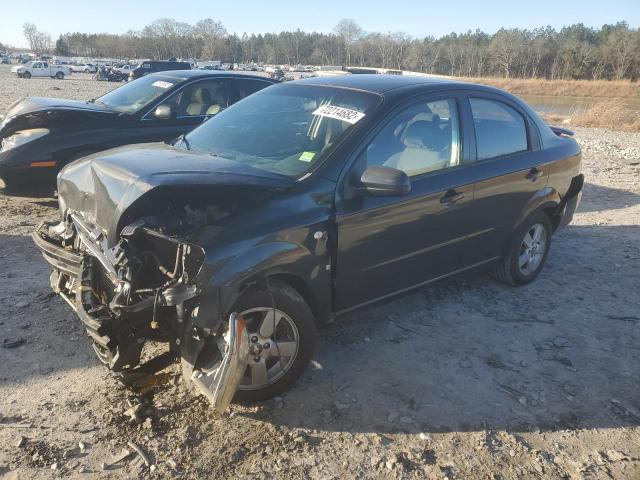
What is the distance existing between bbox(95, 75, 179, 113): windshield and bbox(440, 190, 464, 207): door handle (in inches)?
179

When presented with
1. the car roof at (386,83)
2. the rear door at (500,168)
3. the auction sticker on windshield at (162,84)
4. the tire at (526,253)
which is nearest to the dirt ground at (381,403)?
the tire at (526,253)

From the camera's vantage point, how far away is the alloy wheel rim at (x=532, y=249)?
4848mm

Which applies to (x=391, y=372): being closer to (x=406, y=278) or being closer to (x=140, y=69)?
(x=406, y=278)

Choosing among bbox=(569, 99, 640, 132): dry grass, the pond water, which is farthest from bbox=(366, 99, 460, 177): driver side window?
the pond water

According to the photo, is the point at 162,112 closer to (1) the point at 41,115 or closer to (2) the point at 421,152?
(1) the point at 41,115

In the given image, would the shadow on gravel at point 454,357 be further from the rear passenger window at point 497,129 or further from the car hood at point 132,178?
the rear passenger window at point 497,129

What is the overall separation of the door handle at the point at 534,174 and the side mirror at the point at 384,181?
188 cm

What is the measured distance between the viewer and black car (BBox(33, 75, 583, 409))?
107 inches

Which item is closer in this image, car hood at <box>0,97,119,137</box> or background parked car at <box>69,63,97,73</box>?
car hood at <box>0,97,119,137</box>

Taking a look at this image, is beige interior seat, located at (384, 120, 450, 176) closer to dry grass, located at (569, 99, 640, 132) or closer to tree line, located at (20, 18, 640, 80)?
dry grass, located at (569, 99, 640, 132)

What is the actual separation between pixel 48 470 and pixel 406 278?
95.9 inches

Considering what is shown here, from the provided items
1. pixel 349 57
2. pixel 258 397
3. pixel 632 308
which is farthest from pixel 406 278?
pixel 349 57

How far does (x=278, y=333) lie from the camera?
306cm

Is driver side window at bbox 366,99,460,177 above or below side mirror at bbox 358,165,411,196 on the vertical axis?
above
